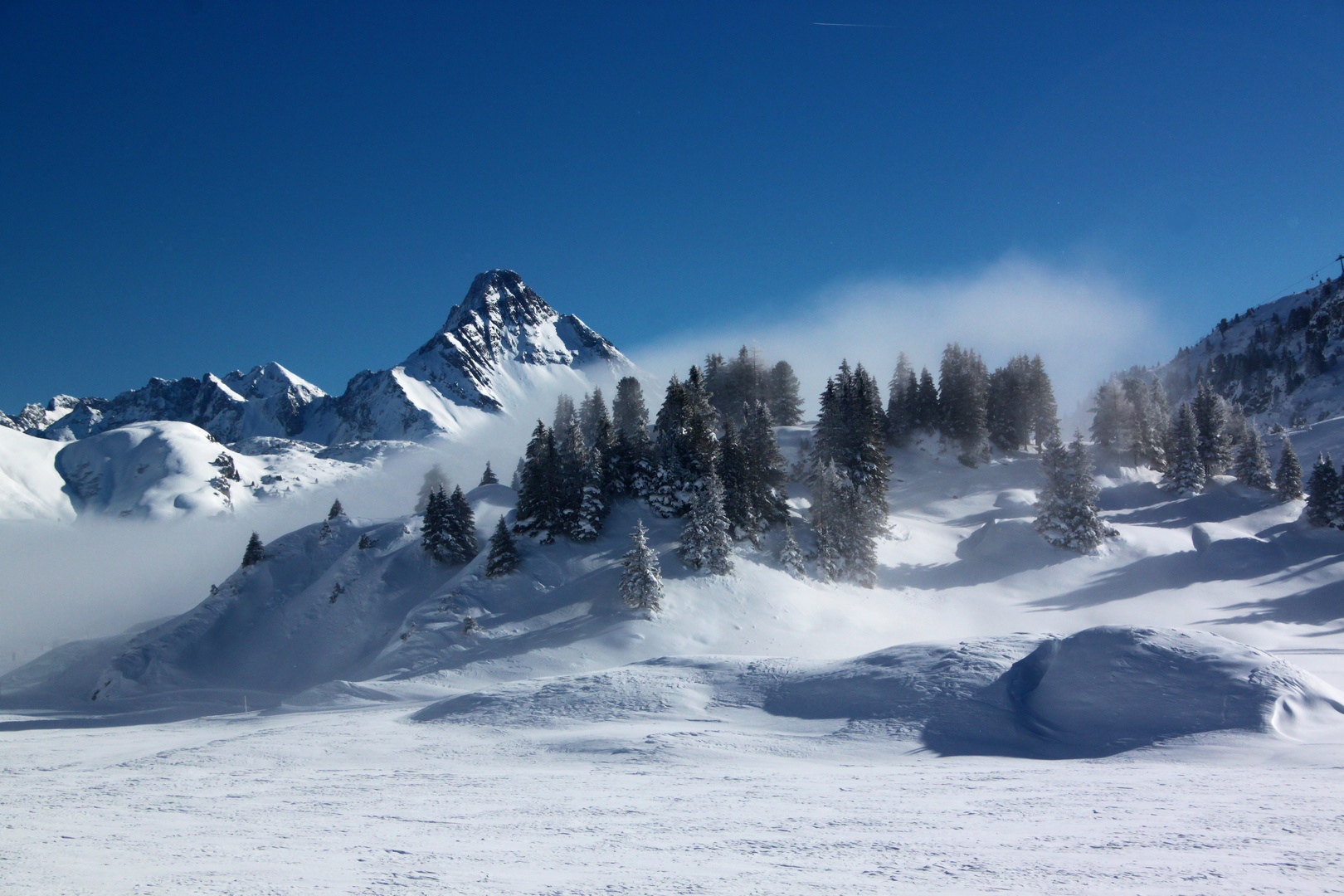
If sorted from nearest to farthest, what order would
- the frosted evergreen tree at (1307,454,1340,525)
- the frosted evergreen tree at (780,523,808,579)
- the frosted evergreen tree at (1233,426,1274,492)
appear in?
the frosted evergreen tree at (780,523,808,579) → the frosted evergreen tree at (1307,454,1340,525) → the frosted evergreen tree at (1233,426,1274,492)

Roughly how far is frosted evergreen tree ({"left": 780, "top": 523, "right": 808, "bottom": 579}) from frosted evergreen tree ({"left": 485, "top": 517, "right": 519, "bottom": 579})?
15.4m

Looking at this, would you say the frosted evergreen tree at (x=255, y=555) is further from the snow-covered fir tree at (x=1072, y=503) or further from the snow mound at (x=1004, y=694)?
the snow-covered fir tree at (x=1072, y=503)

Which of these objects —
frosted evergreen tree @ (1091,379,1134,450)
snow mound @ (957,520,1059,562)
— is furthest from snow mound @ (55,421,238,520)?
frosted evergreen tree @ (1091,379,1134,450)

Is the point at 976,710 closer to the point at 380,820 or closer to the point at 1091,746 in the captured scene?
the point at 1091,746

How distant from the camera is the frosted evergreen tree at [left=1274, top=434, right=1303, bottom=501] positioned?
5178cm

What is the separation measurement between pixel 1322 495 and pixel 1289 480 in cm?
892

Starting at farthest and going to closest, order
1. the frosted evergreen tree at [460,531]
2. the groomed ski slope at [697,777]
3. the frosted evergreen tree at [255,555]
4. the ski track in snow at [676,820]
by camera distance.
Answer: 1. the frosted evergreen tree at [255,555]
2. the frosted evergreen tree at [460,531]
3. the groomed ski slope at [697,777]
4. the ski track in snow at [676,820]

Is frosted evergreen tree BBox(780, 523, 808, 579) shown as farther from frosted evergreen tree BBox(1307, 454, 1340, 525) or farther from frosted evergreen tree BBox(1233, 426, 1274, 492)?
frosted evergreen tree BBox(1233, 426, 1274, 492)

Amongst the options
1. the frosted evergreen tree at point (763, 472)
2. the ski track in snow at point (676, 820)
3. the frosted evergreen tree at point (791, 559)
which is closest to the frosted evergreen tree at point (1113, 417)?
the frosted evergreen tree at point (763, 472)

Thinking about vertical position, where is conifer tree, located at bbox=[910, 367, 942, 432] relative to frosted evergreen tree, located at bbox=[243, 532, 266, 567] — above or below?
above

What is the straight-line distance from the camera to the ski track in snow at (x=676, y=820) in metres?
7.17

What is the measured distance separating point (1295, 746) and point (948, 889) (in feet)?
36.0

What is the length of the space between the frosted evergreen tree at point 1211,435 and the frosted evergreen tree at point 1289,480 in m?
5.17

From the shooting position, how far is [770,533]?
44000 mm
